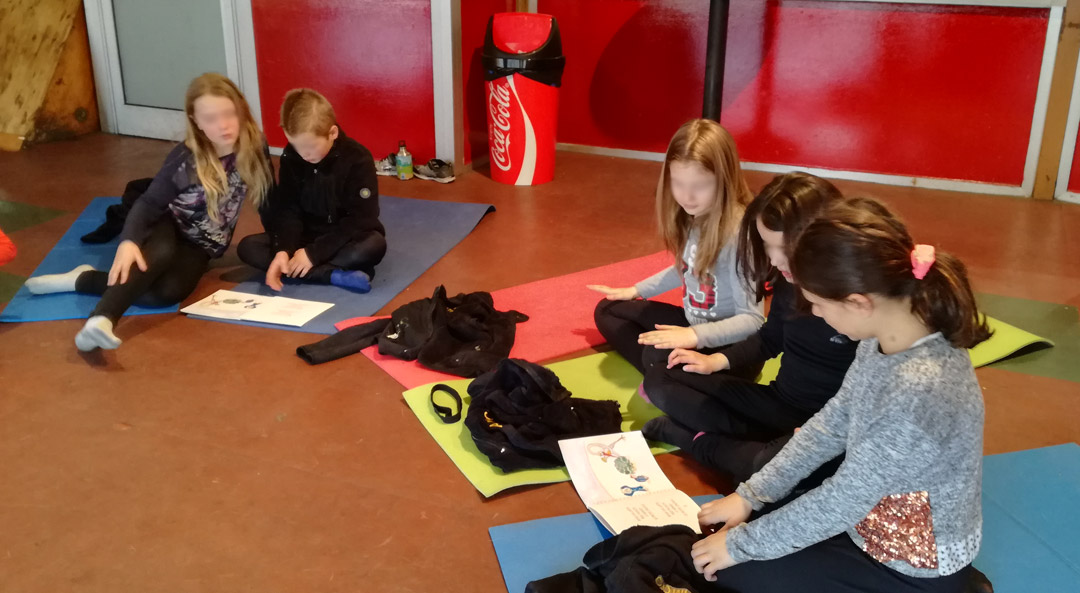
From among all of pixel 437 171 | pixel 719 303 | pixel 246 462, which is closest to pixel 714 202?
pixel 719 303

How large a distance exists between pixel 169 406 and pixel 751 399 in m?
1.40

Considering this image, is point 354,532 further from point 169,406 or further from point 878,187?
point 878,187

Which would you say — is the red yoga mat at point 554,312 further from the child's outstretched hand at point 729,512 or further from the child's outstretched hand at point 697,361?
the child's outstretched hand at point 729,512

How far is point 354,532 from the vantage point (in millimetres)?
1753

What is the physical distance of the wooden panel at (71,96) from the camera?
15.6ft

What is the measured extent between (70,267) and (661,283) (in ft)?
6.72

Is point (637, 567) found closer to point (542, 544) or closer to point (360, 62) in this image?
point (542, 544)

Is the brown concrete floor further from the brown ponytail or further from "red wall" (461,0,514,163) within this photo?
"red wall" (461,0,514,163)

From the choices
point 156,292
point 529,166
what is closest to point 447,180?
point 529,166

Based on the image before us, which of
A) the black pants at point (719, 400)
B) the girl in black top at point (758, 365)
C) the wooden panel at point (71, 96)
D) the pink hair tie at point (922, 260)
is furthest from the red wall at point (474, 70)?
the pink hair tie at point (922, 260)

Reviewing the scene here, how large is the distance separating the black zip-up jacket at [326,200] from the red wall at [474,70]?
143cm

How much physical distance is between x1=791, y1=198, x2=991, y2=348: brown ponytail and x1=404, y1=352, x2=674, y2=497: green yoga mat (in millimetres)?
900

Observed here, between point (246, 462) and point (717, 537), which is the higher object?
point (717, 537)

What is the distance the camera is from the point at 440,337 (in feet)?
8.07
